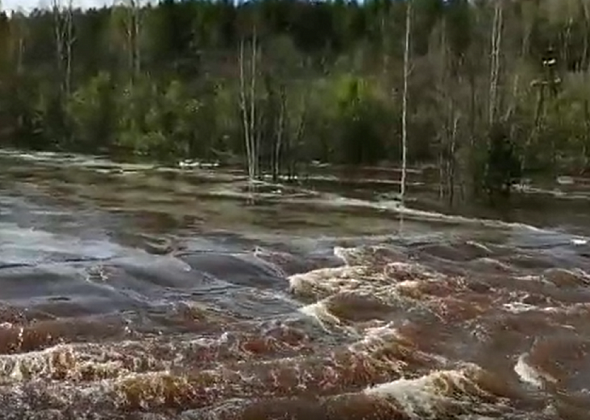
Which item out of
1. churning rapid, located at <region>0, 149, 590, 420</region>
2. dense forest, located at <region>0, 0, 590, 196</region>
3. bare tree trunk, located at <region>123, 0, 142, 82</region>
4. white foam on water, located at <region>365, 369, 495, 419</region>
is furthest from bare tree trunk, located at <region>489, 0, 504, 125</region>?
bare tree trunk, located at <region>123, 0, 142, 82</region>

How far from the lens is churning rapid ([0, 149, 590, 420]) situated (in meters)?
8.73

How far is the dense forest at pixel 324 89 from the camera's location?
32156 mm

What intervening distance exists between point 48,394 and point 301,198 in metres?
18.7

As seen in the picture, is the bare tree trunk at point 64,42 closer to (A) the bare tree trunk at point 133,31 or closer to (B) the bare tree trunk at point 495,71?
(A) the bare tree trunk at point 133,31

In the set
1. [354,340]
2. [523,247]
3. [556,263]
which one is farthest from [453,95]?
[354,340]

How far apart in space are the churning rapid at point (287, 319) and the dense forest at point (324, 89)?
10.7m

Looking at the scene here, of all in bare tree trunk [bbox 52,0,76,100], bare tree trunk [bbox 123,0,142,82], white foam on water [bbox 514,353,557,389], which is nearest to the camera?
white foam on water [bbox 514,353,557,389]

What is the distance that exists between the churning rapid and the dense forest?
35.0 ft

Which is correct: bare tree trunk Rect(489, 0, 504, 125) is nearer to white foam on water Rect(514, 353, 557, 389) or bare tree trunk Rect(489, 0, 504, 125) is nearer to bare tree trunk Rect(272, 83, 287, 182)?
bare tree trunk Rect(272, 83, 287, 182)

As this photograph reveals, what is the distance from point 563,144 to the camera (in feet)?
118

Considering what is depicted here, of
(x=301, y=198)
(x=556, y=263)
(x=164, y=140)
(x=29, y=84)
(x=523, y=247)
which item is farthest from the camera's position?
(x=29, y=84)

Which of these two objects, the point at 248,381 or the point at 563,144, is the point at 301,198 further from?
the point at 248,381

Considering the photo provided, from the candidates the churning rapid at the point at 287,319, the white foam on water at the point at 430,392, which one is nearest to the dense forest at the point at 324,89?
the churning rapid at the point at 287,319

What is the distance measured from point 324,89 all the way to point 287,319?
96.8 ft
